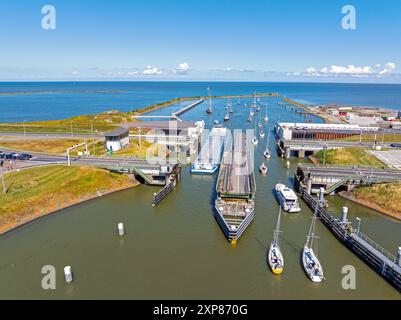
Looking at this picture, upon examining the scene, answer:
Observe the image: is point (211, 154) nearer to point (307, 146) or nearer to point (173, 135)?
point (173, 135)

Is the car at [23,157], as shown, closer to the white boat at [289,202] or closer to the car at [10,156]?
the car at [10,156]

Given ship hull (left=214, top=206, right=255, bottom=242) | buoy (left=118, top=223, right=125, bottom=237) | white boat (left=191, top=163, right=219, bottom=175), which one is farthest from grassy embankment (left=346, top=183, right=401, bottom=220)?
buoy (left=118, top=223, right=125, bottom=237)

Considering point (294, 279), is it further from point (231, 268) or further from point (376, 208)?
point (376, 208)

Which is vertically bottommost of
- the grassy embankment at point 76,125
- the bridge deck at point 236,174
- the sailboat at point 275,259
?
the sailboat at point 275,259

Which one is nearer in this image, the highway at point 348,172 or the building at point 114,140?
the highway at point 348,172

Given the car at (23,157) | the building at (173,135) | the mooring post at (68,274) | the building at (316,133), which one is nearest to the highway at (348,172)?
the building at (316,133)

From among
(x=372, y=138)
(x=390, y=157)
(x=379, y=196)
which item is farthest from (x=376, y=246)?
(x=372, y=138)

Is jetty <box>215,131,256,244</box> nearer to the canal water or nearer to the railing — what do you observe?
the canal water
